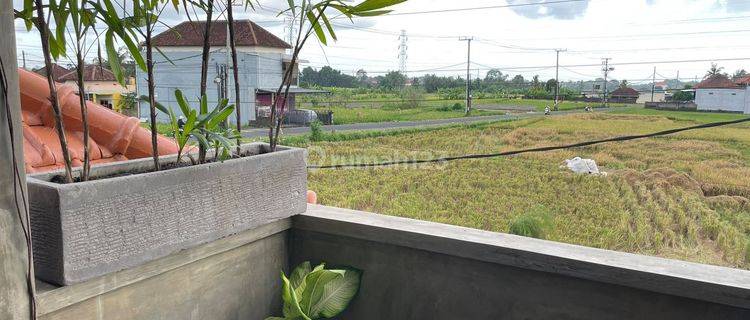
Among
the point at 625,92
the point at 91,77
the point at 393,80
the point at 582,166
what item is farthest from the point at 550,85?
the point at 91,77

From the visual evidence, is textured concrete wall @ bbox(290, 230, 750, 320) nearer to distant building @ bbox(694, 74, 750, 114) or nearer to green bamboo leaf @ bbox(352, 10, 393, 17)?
green bamboo leaf @ bbox(352, 10, 393, 17)

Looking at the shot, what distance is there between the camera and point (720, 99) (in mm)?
24484

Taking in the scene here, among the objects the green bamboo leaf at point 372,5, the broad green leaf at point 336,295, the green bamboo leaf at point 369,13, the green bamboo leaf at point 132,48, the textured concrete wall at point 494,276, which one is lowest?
the broad green leaf at point 336,295

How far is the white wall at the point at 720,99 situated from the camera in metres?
22.7

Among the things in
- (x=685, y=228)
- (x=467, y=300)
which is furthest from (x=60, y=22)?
(x=685, y=228)

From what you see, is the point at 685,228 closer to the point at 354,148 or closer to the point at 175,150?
the point at 175,150

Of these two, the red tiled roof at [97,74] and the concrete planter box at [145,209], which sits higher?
the red tiled roof at [97,74]

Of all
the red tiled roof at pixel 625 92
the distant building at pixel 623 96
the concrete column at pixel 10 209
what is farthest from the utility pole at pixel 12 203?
the red tiled roof at pixel 625 92

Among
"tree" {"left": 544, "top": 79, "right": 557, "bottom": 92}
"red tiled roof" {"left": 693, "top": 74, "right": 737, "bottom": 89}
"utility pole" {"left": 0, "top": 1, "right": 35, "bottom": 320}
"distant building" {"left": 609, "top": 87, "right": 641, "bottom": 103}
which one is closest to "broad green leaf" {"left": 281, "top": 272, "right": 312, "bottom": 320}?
"utility pole" {"left": 0, "top": 1, "right": 35, "bottom": 320}

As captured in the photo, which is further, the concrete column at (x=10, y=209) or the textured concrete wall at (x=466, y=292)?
the textured concrete wall at (x=466, y=292)

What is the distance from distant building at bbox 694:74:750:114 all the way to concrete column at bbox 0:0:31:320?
2503 centimetres

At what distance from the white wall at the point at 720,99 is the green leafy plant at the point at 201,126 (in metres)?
25.5

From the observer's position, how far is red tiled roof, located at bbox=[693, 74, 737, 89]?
24.0 meters

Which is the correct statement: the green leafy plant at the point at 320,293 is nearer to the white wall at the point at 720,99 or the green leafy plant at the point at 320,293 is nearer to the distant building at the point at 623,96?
the white wall at the point at 720,99
